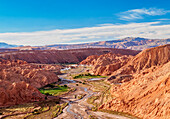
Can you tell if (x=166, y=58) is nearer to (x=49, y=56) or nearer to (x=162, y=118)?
(x=162, y=118)

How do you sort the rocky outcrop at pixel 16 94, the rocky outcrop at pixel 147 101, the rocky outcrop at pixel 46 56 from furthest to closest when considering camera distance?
1. the rocky outcrop at pixel 46 56
2. the rocky outcrop at pixel 16 94
3. the rocky outcrop at pixel 147 101

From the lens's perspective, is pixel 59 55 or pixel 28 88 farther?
pixel 59 55

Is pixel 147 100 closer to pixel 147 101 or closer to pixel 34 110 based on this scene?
pixel 147 101

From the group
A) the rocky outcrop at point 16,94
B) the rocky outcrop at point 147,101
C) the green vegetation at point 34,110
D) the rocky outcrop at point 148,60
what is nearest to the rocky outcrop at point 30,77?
the rocky outcrop at point 16,94

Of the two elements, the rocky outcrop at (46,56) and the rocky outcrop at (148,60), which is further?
the rocky outcrop at (46,56)

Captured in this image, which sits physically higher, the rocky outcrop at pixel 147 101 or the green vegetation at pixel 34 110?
the rocky outcrop at pixel 147 101

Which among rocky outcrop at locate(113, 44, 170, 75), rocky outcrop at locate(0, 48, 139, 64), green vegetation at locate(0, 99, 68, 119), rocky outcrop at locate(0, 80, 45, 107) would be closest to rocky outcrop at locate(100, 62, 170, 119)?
green vegetation at locate(0, 99, 68, 119)

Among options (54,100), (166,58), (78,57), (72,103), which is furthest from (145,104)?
(78,57)

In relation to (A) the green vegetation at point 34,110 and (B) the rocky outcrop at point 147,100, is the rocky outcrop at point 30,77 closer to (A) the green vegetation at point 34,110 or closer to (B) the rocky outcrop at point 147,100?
(A) the green vegetation at point 34,110

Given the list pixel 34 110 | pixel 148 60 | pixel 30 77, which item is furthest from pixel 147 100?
pixel 148 60
